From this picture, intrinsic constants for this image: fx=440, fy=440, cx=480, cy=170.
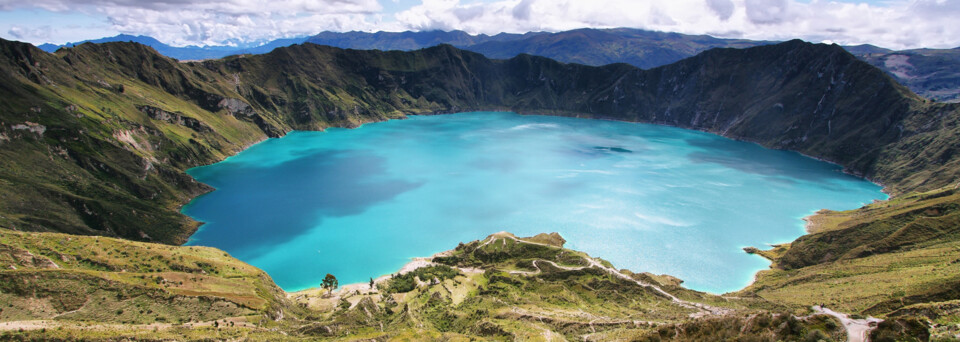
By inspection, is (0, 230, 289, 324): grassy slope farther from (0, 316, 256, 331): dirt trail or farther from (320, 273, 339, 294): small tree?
(320, 273, 339, 294): small tree

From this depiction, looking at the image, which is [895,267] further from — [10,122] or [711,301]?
[10,122]

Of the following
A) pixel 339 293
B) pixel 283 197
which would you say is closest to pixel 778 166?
pixel 339 293

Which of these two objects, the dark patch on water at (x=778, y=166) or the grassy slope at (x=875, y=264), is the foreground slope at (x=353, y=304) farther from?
the dark patch on water at (x=778, y=166)

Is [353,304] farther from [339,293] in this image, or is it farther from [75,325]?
[75,325]

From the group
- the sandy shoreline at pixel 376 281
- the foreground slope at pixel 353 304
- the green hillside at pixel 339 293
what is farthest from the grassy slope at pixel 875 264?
the sandy shoreline at pixel 376 281

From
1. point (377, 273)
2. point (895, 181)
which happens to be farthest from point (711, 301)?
point (895, 181)

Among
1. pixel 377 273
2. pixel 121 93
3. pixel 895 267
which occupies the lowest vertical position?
pixel 377 273

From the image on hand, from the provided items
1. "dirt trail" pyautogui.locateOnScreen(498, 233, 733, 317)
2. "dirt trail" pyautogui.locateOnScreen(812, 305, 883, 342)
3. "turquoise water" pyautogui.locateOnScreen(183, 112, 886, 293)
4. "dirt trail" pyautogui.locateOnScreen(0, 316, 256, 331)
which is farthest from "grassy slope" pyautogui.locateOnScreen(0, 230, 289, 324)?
"dirt trail" pyautogui.locateOnScreen(812, 305, 883, 342)
